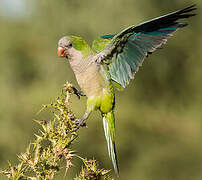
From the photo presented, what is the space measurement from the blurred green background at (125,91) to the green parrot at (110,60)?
194 inches

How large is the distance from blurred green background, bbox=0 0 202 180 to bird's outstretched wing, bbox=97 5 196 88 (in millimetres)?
4981

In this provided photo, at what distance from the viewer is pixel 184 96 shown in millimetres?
10219

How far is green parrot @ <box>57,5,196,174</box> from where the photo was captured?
90.3 inches

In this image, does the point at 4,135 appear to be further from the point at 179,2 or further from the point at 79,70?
the point at 79,70

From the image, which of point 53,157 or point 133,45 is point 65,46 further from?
point 53,157

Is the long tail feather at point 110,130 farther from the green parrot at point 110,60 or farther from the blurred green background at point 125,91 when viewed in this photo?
the blurred green background at point 125,91

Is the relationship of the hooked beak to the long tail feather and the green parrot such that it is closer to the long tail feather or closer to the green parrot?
the green parrot

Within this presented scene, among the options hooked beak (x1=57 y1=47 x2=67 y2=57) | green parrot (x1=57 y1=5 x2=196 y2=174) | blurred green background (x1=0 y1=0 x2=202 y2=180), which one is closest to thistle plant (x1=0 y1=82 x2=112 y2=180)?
green parrot (x1=57 y1=5 x2=196 y2=174)

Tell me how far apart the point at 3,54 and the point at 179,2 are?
4757 millimetres

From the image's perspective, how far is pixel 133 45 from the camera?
7.73ft

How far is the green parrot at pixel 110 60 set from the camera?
229 centimetres

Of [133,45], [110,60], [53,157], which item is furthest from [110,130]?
[53,157]

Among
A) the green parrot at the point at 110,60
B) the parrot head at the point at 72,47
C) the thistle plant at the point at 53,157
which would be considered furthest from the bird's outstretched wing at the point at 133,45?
the thistle plant at the point at 53,157

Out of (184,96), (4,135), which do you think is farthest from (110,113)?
(184,96)
